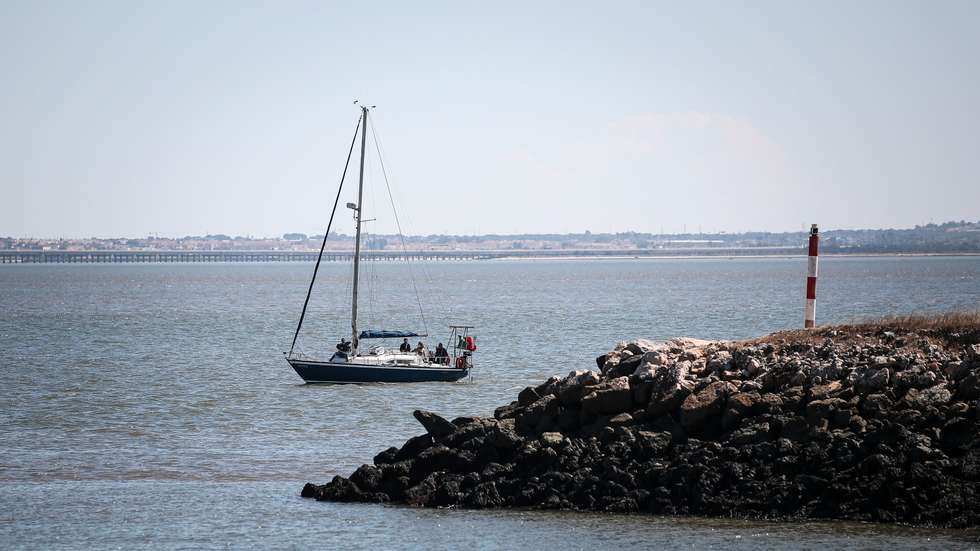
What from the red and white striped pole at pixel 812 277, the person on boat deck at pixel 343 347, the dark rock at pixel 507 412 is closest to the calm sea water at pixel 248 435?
the person on boat deck at pixel 343 347

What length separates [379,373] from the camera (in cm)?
4416

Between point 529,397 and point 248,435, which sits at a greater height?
point 529,397

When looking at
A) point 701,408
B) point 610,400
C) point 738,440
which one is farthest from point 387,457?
point 738,440

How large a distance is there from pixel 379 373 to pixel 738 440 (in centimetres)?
2417

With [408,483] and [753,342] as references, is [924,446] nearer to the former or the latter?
[753,342]

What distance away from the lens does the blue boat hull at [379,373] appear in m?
44.2

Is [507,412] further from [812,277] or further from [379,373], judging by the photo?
[379,373]

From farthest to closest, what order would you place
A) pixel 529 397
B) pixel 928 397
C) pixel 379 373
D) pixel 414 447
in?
pixel 379 373, pixel 529 397, pixel 414 447, pixel 928 397

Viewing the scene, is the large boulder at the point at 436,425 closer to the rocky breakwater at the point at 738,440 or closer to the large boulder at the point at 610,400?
the rocky breakwater at the point at 738,440

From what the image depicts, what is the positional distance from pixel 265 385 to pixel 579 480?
25.0 meters

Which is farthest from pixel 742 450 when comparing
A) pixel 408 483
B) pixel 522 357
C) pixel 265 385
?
pixel 522 357

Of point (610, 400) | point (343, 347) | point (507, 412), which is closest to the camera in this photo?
point (610, 400)

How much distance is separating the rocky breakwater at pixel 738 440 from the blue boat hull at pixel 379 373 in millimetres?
19344

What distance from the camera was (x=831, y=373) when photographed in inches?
885
